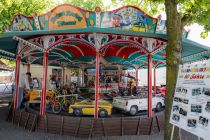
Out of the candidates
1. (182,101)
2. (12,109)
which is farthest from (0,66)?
(182,101)

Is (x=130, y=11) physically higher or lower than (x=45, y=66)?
higher

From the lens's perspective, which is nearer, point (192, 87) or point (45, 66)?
point (192, 87)

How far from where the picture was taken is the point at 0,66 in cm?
2111

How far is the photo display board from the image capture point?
3936 millimetres

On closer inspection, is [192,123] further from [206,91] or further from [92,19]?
[92,19]

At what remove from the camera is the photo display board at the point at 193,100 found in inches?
155

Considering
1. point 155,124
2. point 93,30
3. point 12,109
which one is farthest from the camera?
point 12,109

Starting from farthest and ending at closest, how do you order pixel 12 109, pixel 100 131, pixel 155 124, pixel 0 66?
pixel 0 66
pixel 12 109
pixel 155 124
pixel 100 131

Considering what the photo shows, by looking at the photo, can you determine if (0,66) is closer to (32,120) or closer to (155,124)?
(32,120)

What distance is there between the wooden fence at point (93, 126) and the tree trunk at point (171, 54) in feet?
7.06

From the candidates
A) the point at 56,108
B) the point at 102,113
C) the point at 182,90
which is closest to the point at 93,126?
the point at 102,113

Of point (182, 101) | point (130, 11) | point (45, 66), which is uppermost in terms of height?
point (130, 11)

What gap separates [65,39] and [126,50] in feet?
14.7

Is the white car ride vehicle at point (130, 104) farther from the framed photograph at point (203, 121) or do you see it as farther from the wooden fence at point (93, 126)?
the framed photograph at point (203, 121)
